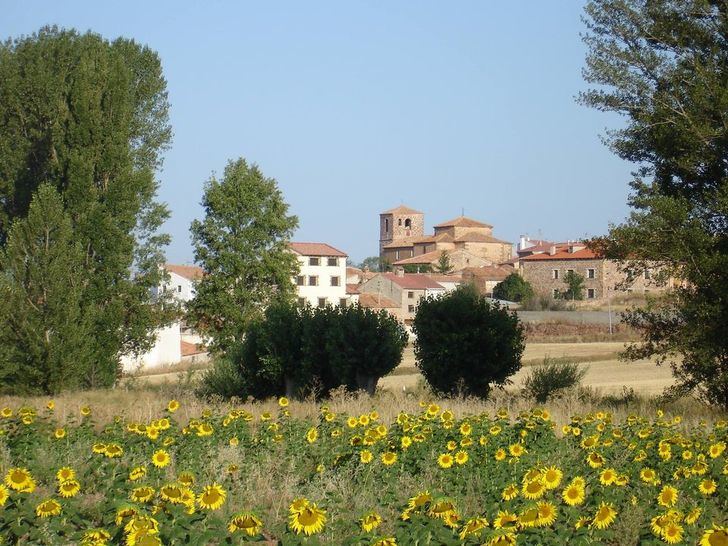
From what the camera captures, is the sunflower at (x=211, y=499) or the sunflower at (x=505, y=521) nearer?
the sunflower at (x=505, y=521)

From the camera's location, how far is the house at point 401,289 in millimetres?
93838

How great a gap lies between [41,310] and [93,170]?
748cm

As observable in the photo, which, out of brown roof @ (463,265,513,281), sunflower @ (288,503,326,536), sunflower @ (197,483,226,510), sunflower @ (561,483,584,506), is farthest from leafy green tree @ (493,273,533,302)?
sunflower @ (288,503,326,536)

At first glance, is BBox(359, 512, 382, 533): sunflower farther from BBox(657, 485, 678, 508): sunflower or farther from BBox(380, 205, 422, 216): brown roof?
BBox(380, 205, 422, 216): brown roof

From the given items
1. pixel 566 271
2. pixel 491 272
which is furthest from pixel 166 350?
pixel 491 272

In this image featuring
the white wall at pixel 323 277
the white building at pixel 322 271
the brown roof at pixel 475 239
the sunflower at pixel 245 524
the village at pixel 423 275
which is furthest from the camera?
the brown roof at pixel 475 239

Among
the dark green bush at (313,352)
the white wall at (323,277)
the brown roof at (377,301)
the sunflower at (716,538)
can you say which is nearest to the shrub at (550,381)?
the dark green bush at (313,352)

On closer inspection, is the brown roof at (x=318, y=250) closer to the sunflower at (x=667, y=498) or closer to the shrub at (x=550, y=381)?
the shrub at (x=550, y=381)

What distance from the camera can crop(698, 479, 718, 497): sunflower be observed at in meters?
7.26

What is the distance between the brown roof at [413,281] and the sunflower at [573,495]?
90304mm

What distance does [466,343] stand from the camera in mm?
22141

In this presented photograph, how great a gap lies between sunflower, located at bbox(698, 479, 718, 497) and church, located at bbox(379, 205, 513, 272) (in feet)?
392

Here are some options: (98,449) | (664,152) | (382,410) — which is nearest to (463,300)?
(664,152)

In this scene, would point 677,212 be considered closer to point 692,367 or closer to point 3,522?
point 692,367
